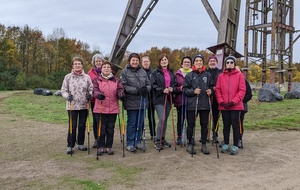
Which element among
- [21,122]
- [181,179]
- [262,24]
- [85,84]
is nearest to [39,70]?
[262,24]

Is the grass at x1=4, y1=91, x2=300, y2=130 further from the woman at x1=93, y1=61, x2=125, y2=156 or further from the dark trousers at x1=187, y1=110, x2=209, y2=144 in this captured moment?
the woman at x1=93, y1=61, x2=125, y2=156

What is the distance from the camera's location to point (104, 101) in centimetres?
583

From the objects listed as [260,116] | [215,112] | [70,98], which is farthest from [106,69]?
[260,116]

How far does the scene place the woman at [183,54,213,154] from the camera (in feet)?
19.3

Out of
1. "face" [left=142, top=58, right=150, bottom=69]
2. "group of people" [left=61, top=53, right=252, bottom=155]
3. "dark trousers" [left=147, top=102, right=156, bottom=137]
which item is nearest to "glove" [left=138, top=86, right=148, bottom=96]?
"group of people" [left=61, top=53, right=252, bottom=155]

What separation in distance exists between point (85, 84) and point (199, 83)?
6.92ft

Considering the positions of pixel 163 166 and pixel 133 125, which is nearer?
pixel 163 166

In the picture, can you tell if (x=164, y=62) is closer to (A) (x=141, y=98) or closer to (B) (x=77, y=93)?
(A) (x=141, y=98)

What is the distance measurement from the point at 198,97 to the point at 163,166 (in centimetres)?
156

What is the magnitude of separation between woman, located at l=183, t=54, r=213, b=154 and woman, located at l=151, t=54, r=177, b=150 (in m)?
0.42

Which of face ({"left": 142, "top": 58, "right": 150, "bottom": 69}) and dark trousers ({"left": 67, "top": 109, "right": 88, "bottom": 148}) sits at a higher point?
face ({"left": 142, "top": 58, "right": 150, "bottom": 69})

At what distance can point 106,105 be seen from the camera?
583 centimetres

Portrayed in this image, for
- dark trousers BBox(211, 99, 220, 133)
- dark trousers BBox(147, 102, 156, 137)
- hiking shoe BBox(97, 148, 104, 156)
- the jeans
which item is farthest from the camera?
dark trousers BBox(147, 102, 156, 137)

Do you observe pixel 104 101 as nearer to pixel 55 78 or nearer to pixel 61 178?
pixel 61 178
